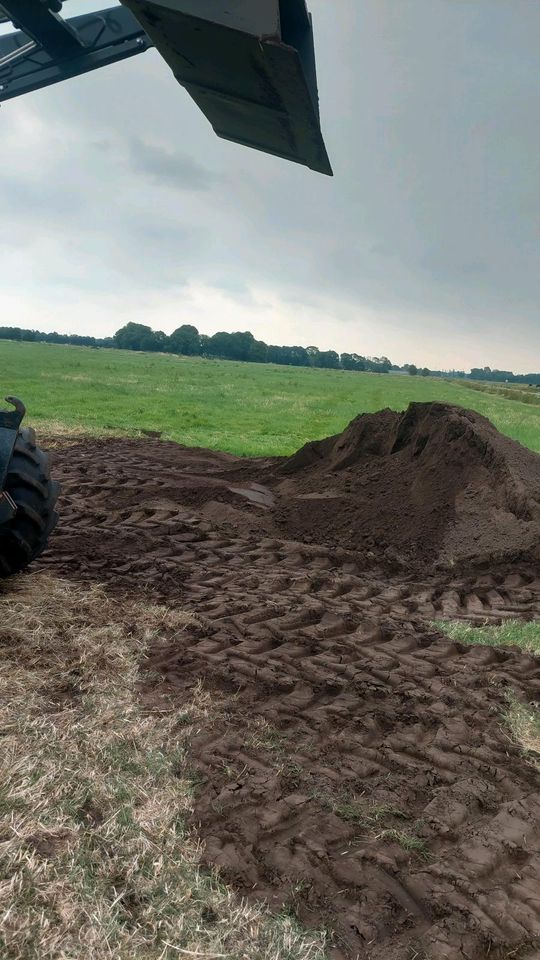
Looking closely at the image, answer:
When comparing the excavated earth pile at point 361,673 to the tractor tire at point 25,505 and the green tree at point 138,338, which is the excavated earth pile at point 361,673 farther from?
the green tree at point 138,338

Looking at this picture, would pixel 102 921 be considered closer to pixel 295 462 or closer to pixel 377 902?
pixel 377 902

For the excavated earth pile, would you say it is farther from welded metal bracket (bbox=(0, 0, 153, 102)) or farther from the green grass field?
the green grass field

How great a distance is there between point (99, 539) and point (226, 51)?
5408mm

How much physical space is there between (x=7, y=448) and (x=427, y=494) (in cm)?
544

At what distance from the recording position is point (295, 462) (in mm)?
11617

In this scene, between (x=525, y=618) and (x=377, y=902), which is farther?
(x=525, y=618)

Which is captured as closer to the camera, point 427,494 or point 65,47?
point 65,47

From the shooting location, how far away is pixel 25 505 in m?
5.07

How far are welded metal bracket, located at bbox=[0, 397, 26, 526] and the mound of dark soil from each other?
408 centimetres

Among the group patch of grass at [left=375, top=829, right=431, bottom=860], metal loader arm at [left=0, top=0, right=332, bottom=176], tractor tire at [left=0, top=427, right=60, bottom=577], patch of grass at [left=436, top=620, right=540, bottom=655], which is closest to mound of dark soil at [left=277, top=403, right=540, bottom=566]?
patch of grass at [left=436, top=620, right=540, bottom=655]

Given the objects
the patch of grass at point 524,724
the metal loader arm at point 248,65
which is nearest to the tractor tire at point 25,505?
the metal loader arm at point 248,65

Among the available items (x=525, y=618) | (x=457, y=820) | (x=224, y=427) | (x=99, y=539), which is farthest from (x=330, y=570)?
(x=224, y=427)

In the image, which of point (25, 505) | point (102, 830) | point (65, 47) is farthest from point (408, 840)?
point (65, 47)

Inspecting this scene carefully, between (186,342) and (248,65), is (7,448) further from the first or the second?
(186,342)
